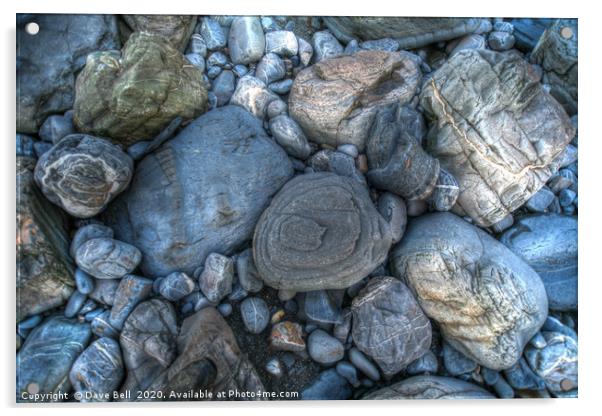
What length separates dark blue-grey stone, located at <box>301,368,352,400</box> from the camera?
1725mm

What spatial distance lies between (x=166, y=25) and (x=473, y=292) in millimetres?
1970

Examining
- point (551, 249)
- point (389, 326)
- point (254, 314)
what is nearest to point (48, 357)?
point (254, 314)

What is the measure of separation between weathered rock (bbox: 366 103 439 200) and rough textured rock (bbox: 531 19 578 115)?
74cm

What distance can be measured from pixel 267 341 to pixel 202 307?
0.34 m

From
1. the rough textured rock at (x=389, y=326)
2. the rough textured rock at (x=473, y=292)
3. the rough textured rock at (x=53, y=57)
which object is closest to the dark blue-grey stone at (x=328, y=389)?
the rough textured rock at (x=389, y=326)

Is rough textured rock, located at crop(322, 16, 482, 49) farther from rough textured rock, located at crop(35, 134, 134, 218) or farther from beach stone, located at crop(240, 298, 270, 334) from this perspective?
beach stone, located at crop(240, 298, 270, 334)

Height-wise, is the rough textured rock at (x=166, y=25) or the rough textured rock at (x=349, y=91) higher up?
the rough textured rock at (x=166, y=25)

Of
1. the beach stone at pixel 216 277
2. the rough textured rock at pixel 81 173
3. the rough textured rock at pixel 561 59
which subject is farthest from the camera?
the rough textured rock at pixel 561 59

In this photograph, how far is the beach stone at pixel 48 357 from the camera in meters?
1.61

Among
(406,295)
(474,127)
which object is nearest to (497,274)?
(406,295)

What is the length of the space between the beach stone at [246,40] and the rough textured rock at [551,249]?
64.5 inches

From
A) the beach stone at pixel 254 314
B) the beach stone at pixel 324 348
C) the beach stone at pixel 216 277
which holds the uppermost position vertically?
the beach stone at pixel 216 277

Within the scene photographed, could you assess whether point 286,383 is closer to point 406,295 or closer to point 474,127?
point 406,295

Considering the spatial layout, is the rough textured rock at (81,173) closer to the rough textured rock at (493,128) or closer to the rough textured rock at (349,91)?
the rough textured rock at (349,91)
